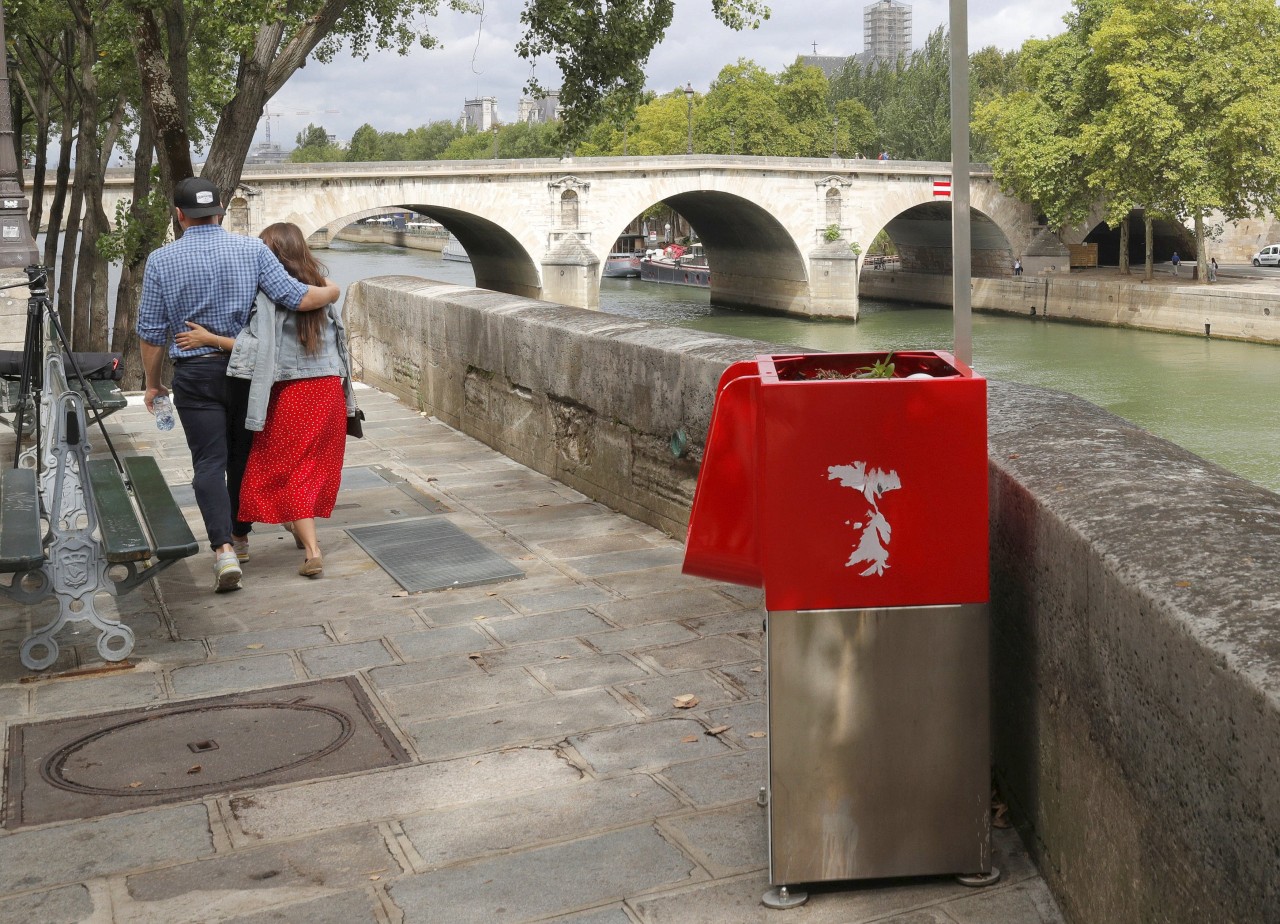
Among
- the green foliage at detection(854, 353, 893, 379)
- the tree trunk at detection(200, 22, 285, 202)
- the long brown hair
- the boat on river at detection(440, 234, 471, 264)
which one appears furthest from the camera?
the boat on river at detection(440, 234, 471, 264)

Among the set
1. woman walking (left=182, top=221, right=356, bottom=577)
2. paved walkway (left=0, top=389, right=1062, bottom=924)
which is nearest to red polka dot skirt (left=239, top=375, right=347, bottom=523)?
woman walking (left=182, top=221, right=356, bottom=577)

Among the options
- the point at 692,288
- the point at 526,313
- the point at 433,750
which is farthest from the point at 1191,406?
the point at 692,288

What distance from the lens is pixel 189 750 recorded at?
350 centimetres

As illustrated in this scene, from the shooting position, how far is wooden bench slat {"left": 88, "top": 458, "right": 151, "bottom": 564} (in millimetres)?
4004

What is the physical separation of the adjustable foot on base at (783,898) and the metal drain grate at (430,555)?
249 centimetres

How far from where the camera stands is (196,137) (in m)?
21.3

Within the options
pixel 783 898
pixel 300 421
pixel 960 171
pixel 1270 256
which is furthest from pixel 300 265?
pixel 1270 256

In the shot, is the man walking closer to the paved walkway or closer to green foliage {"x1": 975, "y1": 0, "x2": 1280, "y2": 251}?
the paved walkway

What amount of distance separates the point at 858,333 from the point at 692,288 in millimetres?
17991

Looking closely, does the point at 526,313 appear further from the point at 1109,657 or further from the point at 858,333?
the point at 858,333

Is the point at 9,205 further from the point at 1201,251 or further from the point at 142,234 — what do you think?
the point at 1201,251

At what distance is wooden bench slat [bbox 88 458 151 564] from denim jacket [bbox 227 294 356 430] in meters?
0.49

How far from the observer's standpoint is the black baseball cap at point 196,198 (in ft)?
16.2

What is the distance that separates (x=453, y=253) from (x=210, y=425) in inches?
2885
